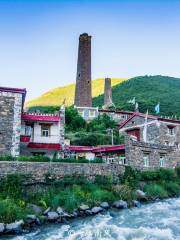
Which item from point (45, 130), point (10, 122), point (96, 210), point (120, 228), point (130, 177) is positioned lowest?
point (120, 228)

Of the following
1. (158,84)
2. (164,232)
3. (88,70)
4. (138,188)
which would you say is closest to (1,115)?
(138,188)

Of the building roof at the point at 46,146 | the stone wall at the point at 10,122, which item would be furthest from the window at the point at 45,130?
the stone wall at the point at 10,122

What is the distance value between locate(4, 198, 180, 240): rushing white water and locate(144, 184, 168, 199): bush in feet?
13.6

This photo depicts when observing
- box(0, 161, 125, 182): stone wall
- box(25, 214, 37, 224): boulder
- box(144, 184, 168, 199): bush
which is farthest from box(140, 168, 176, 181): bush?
box(25, 214, 37, 224): boulder

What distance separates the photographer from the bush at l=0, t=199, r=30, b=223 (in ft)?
49.4

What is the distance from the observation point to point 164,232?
1420 centimetres

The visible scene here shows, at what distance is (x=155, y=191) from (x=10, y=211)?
12308mm

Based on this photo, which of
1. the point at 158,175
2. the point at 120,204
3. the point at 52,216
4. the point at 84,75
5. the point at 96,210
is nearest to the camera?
the point at 52,216

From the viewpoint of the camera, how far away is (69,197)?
18188mm

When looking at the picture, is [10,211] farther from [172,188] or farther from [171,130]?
[171,130]

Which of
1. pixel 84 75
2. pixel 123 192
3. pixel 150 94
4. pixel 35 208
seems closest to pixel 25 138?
pixel 123 192

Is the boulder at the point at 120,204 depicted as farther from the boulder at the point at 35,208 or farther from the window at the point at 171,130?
the window at the point at 171,130

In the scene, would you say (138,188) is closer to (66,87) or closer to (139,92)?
(139,92)

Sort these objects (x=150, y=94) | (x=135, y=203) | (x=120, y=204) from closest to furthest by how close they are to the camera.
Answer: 1. (x=120, y=204)
2. (x=135, y=203)
3. (x=150, y=94)
